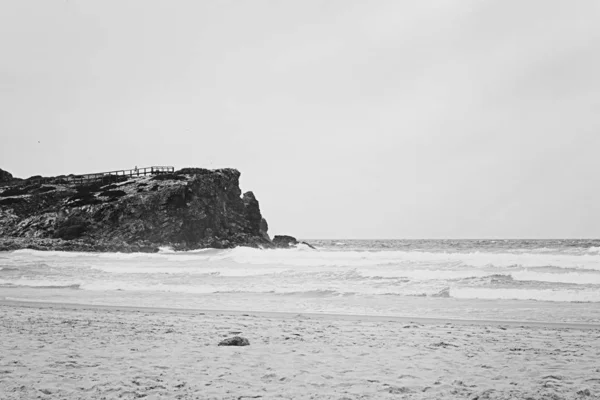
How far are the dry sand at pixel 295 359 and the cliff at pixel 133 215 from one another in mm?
44126

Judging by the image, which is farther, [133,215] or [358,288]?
[133,215]

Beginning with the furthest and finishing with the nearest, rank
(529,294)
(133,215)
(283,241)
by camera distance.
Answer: (283,241), (133,215), (529,294)

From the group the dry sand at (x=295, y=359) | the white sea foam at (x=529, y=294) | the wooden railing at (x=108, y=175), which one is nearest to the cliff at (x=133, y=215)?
the wooden railing at (x=108, y=175)

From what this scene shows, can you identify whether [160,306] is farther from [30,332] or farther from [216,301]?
[30,332]

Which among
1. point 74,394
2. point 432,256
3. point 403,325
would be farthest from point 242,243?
point 74,394

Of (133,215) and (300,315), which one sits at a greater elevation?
(133,215)

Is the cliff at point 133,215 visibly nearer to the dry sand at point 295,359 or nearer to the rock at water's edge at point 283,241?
the rock at water's edge at point 283,241

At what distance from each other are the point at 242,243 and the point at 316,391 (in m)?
55.7

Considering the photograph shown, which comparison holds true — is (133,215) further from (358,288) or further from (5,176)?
(358,288)

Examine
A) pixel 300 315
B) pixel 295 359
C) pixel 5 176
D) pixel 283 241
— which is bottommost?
pixel 300 315

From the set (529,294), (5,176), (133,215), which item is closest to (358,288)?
(529,294)

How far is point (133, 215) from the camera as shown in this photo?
186ft

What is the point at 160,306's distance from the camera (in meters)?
15.7

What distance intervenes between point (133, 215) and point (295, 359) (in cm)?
5224
